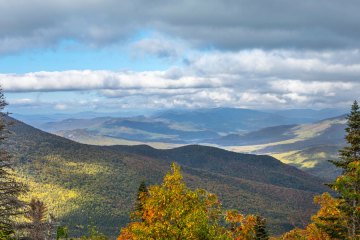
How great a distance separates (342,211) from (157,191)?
66.4ft

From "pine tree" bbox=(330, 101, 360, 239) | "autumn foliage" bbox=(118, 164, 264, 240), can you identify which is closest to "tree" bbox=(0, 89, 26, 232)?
"autumn foliage" bbox=(118, 164, 264, 240)

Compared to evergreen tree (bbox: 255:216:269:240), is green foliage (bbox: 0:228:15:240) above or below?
above

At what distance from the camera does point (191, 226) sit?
1063 inches

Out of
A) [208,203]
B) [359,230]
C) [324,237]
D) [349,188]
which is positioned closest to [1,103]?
[208,203]

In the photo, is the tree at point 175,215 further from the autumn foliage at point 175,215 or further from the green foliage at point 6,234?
the green foliage at point 6,234

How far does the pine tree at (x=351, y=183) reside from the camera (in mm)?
37844

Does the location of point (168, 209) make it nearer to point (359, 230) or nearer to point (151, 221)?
point (151, 221)

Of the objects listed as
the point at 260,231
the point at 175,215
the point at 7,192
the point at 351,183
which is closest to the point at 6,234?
the point at 7,192

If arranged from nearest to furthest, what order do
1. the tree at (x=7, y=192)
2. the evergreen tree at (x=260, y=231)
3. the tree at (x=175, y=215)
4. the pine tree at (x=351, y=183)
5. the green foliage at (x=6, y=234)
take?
the green foliage at (x=6, y=234) → the tree at (x=175, y=215) → the tree at (x=7, y=192) → the pine tree at (x=351, y=183) → the evergreen tree at (x=260, y=231)

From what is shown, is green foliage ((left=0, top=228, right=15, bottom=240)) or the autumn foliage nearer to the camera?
green foliage ((left=0, top=228, right=15, bottom=240))

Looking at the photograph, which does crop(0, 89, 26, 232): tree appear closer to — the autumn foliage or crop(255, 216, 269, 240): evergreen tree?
the autumn foliage

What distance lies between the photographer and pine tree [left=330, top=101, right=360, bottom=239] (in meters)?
37.8

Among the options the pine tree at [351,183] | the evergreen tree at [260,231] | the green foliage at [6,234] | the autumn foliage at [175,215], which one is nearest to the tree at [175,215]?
the autumn foliage at [175,215]

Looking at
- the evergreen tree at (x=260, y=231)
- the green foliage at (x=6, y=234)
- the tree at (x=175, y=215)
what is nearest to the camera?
the green foliage at (x=6, y=234)
